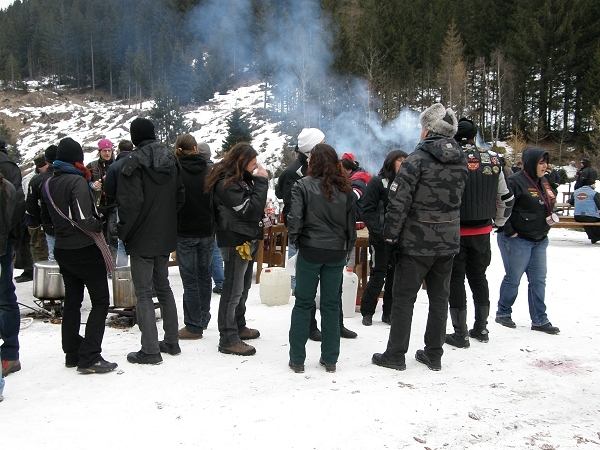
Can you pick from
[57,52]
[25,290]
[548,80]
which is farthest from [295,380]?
[57,52]

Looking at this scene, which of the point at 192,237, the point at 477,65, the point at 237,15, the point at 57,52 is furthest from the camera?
the point at 57,52

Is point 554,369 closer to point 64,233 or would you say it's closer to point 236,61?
point 64,233

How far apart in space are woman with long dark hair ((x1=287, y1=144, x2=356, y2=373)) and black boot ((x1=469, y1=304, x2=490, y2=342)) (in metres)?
1.68

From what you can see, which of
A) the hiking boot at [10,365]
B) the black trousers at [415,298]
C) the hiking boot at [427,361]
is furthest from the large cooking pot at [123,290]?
the hiking boot at [427,361]

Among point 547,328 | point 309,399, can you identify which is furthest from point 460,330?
point 309,399

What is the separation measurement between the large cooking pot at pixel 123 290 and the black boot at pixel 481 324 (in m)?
3.51

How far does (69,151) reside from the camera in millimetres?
4129

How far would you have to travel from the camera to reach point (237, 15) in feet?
208

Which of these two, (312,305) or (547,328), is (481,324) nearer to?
(547,328)

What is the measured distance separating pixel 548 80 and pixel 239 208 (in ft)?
139

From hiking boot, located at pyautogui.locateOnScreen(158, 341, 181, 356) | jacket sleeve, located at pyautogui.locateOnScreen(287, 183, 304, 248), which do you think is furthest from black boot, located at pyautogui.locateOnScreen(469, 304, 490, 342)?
hiking boot, located at pyautogui.locateOnScreen(158, 341, 181, 356)

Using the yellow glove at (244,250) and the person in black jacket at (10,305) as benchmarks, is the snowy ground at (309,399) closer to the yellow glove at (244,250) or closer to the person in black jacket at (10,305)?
the person in black jacket at (10,305)

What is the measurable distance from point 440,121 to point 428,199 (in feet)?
2.26

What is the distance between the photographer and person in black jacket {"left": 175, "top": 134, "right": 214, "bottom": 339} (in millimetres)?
5074
